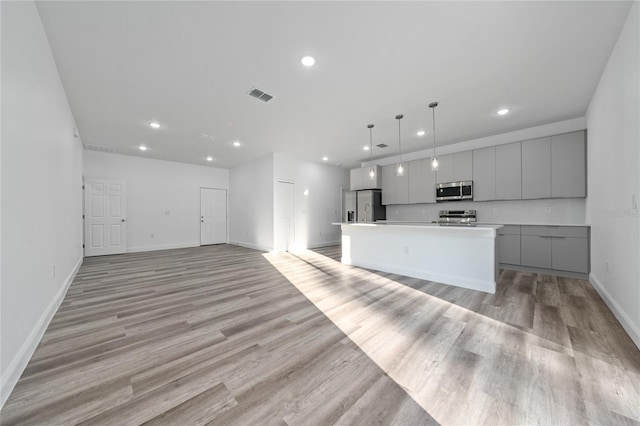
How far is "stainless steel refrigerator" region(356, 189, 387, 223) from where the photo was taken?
691 cm

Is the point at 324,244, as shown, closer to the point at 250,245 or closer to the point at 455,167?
the point at 250,245

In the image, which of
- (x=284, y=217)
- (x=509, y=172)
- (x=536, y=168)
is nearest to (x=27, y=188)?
(x=284, y=217)

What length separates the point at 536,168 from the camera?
4.61 m

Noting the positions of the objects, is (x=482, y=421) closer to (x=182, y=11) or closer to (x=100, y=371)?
(x=100, y=371)

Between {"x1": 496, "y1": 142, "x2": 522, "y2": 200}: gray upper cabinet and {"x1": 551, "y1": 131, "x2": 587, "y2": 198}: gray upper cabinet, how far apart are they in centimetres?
49

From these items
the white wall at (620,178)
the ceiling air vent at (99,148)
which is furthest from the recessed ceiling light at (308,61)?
the ceiling air vent at (99,148)

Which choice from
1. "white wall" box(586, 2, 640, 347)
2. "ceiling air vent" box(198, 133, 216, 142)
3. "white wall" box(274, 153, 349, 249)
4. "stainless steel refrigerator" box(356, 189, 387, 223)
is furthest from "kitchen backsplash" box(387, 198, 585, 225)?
"ceiling air vent" box(198, 133, 216, 142)

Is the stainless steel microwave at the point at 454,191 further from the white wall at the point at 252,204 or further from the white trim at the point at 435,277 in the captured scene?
the white wall at the point at 252,204

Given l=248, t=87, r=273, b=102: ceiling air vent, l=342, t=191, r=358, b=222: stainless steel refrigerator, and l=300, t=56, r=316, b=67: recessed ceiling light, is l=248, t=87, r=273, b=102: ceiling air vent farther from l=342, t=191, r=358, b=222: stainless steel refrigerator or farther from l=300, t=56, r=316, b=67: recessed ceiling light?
l=342, t=191, r=358, b=222: stainless steel refrigerator

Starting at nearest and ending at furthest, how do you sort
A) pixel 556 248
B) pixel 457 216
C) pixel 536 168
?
pixel 556 248
pixel 536 168
pixel 457 216

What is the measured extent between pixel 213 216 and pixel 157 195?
1.77 metres

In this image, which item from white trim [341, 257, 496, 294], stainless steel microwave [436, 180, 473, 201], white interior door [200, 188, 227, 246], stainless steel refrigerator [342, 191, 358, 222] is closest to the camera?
white trim [341, 257, 496, 294]

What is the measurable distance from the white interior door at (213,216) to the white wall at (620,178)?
9017 mm

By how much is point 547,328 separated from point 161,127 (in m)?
6.43
